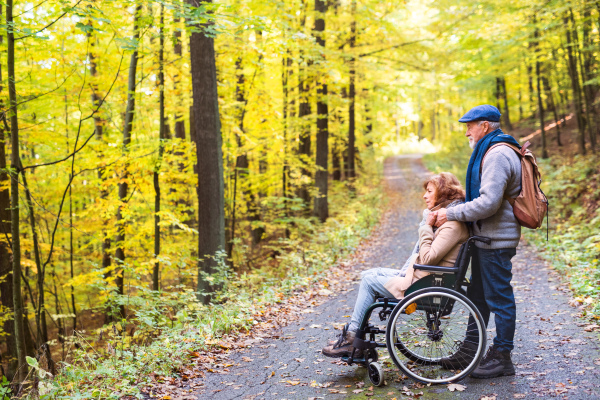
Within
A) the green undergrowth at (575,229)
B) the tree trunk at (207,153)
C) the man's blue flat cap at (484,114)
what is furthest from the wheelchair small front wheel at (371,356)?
the tree trunk at (207,153)

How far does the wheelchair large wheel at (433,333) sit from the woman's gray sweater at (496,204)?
59 cm

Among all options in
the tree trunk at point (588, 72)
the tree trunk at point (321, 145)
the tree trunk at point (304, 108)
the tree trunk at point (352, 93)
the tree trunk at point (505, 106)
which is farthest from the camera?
the tree trunk at point (505, 106)

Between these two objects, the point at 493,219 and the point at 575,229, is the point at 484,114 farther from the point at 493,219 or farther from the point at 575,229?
the point at 575,229

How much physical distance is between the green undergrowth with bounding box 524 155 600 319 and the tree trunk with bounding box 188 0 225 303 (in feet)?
19.5

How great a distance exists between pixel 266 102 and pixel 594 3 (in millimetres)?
8156

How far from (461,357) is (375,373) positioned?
2.49 feet

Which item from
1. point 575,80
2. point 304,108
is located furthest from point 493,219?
point 575,80

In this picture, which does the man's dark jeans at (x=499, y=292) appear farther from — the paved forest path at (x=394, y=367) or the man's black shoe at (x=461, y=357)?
the paved forest path at (x=394, y=367)

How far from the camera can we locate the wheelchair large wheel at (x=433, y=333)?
3.54m

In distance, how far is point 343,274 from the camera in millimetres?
9109

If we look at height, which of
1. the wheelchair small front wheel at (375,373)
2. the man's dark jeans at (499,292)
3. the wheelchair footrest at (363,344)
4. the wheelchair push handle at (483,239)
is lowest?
the wheelchair small front wheel at (375,373)

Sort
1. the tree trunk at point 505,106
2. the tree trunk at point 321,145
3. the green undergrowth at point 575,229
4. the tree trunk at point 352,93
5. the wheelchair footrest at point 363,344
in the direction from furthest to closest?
the tree trunk at point 505,106 < the tree trunk at point 352,93 < the tree trunk at point 321,145 < the green undergrowth at point 575,229 < the wheelchair footrest at point 363,344

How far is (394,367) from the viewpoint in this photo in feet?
13.7

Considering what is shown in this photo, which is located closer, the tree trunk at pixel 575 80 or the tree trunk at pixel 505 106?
the tree trunk at pixel 575 80
